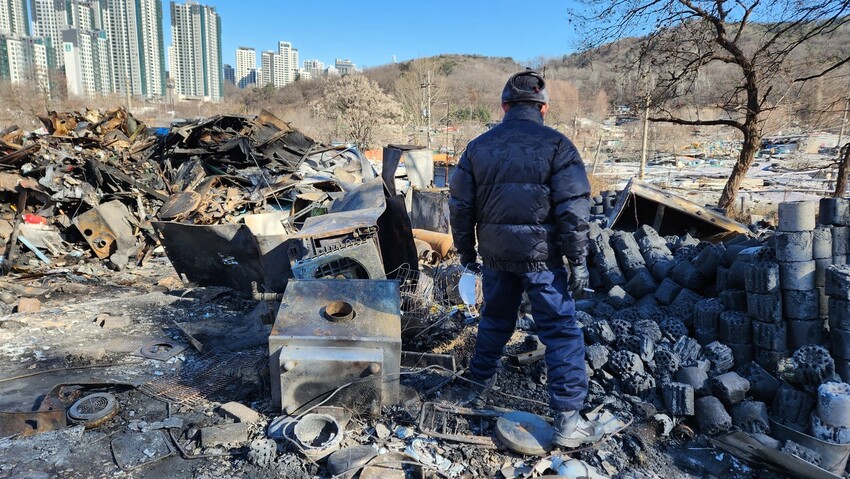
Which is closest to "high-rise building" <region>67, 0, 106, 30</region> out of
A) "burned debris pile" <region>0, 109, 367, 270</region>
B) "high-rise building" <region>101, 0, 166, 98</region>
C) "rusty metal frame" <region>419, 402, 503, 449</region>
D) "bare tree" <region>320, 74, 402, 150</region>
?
"high-rise building" <region>101, 0, 166, 98</region>

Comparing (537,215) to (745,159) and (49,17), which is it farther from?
(49,17)

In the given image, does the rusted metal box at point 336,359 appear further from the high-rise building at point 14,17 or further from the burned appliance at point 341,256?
the high-rise building at point 14,17

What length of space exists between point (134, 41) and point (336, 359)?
7796cm

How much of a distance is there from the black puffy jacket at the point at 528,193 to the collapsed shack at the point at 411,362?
33.2 inches

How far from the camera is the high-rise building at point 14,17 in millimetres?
64125

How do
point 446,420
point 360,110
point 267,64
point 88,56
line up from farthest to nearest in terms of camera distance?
point 267,64 < point 88,56 < point 360,110 < point 446,420

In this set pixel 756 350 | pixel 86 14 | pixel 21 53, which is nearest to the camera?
pixel 756 350

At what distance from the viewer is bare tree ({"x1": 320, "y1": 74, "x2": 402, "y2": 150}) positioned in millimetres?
23297

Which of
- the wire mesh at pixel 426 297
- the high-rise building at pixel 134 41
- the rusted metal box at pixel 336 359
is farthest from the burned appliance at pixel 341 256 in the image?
the high-rise building at pixel 134 41

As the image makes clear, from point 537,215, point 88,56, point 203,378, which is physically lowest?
point 203,378

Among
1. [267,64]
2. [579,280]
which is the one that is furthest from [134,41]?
[579,280]

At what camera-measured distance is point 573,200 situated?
2.68 m

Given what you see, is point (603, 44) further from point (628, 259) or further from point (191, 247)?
point (191, 247)

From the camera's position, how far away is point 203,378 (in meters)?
3.67
